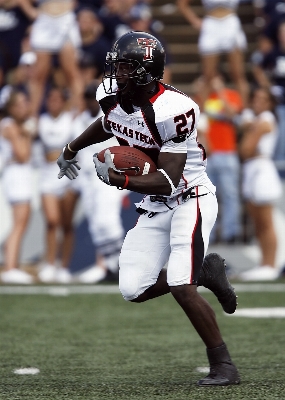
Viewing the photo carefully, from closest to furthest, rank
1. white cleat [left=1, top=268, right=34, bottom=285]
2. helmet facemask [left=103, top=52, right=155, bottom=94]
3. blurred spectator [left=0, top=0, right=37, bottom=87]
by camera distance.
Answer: helmet facemask [left=103, top=52, right=155, bottom=94] → white cleat [left=1, top=268, right=34, bottom=285] → blurred spectator [left=0, top=0, right=37, bottom=87]

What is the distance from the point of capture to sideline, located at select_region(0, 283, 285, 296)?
817 centimetres

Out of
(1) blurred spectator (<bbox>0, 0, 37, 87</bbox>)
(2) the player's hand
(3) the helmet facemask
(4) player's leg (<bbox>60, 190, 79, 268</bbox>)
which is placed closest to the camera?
(3) the helmet facemask

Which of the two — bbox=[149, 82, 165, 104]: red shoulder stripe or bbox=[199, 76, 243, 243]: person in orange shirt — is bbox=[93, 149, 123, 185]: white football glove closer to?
bbox=[149, 82, 165, 104]: red shoulder stripe

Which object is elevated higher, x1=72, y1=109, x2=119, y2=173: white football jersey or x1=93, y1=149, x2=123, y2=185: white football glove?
x1=72, y1=109, x2=119, y2=173: white football jersey

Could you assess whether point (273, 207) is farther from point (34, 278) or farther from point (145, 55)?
point (145, 55)

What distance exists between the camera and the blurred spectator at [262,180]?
8859 millimetres

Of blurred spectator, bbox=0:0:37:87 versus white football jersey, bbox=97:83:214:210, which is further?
blurred spectator, bbox=0:0:37:87

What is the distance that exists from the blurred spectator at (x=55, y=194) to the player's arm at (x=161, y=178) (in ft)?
15.8

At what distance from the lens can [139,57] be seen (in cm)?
415

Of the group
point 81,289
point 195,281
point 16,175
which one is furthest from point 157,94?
point 16,175

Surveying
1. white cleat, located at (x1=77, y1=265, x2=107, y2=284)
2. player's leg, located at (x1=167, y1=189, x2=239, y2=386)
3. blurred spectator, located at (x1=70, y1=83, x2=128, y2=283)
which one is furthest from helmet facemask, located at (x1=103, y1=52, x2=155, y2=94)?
white cleat, located at (x1=77, y1=265, x2=107, y2=284)

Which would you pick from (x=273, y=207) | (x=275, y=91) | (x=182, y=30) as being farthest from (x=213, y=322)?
(x=182, y=30)

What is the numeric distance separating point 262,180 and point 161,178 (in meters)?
4.97

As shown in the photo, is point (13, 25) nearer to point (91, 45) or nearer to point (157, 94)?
point (91, 45)
